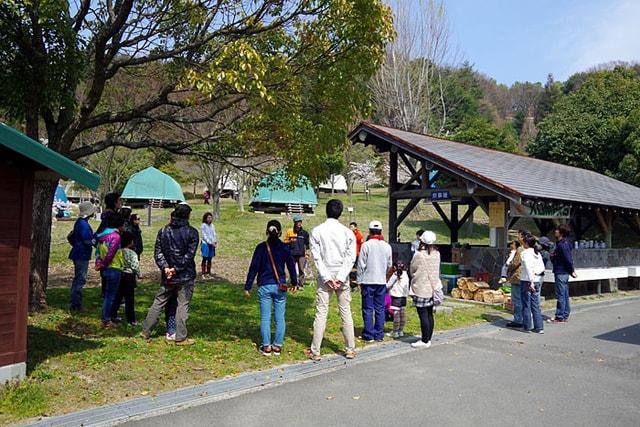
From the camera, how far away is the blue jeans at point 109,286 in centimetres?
716

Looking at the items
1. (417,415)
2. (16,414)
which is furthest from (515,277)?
(16,414)

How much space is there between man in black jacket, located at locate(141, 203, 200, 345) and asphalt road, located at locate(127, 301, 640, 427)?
6.39 feet

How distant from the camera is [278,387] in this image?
5320 mm

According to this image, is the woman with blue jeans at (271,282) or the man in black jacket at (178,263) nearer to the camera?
the woman with blue jeans at (271,282)

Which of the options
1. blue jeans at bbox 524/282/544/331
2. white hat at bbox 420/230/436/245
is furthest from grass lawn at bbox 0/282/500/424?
white hat at bbox 420/230/436/245

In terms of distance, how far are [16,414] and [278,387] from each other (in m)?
2.34

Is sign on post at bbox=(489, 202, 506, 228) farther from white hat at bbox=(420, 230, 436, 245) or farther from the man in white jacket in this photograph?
the man in white jacket

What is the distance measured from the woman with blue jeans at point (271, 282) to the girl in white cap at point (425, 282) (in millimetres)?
1810

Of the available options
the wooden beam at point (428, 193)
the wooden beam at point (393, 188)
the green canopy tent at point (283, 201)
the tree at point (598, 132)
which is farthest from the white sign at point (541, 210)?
the green canopy tent at point (283, 201)

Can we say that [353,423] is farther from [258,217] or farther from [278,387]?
[258,217]

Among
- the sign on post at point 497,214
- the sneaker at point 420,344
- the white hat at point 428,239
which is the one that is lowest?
the sneaker at point 420,344

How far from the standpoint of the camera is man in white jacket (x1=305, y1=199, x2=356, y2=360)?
20.5 ft

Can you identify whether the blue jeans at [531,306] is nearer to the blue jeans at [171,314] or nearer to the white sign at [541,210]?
the white sign at [541,210]

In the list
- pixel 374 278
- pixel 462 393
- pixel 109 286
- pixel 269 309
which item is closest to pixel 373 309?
pixel 374 278
